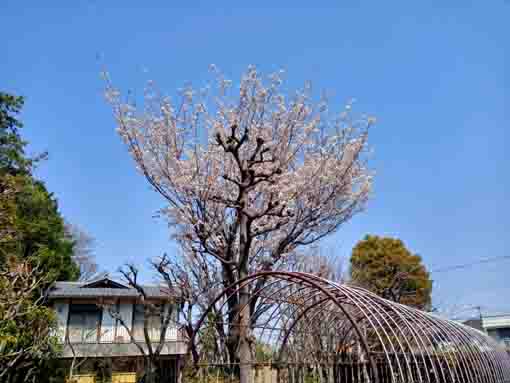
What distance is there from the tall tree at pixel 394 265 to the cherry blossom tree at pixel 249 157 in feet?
19.0

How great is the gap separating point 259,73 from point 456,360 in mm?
5694

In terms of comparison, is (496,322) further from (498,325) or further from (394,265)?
(394,265)

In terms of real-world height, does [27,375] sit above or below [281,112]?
below

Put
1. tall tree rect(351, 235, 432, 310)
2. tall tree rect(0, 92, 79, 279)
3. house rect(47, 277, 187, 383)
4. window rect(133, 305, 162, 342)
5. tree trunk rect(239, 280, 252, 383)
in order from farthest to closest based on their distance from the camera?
tall tree rect(351, 235, 432, 310) → window rect(133, 305, 162, 342) → house rect(47, 277, 187, 383) → tall tree rect(0, 92, 79, 279) → tree trunk rect(239, 280, 252, 383)

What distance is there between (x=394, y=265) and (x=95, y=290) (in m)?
9.85

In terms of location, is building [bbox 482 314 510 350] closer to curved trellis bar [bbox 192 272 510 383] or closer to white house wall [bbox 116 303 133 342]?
curved trellis bar [bbox 192 272 510 383]

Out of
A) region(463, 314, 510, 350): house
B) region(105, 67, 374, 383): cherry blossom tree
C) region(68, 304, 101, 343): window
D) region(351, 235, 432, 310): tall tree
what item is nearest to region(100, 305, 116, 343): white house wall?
region(68, 304, 101, 343): window

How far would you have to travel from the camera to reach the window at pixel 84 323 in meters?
11.9

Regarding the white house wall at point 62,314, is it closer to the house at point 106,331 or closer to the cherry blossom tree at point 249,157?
the house at point 106,331

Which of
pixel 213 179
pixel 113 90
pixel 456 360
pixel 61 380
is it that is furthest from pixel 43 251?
pixel 456 360

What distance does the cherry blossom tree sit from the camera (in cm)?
718

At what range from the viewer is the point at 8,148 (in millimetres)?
10852

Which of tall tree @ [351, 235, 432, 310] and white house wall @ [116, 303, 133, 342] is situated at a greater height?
tall tree @ [351, 235, 432, 310]

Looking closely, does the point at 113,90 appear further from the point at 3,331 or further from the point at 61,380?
the point at 61,380
